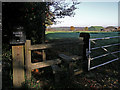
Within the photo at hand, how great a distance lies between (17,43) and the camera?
232cm

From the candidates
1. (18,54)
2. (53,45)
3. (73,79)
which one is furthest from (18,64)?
(73,79)

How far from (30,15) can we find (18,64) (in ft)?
7.49

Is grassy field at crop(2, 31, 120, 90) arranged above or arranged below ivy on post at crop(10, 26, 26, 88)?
below

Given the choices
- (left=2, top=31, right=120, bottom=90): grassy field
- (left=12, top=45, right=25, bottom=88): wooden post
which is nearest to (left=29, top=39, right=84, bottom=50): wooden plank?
(left=12, top=45, right=25, bottom=88): wooden post

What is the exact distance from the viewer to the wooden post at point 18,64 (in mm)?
2398

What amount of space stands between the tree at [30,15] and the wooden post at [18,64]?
52 cm

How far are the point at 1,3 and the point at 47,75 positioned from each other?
2.83 meters

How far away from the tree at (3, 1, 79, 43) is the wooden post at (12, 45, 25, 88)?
1.69ft

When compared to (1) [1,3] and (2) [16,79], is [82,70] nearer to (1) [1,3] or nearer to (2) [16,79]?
(2) [16,79]

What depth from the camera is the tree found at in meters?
2.42

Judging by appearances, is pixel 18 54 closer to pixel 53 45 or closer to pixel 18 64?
pixel 18 64

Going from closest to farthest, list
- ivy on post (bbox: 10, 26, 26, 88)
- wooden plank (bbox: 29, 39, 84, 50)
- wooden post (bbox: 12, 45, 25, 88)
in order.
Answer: ivy on post (bbox: 10, 26, 26, 88) < wooden post (bbox: 12, 45, 25, 88) < wooden plank (bbox: 29, 39, 84, 50)

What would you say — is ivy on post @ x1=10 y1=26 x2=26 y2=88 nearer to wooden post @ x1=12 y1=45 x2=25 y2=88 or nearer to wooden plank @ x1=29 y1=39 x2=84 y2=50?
wooden post @ x1=12 y1=45 x2=25 y2=88

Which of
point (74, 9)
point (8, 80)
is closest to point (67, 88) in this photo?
point (8, 80)
